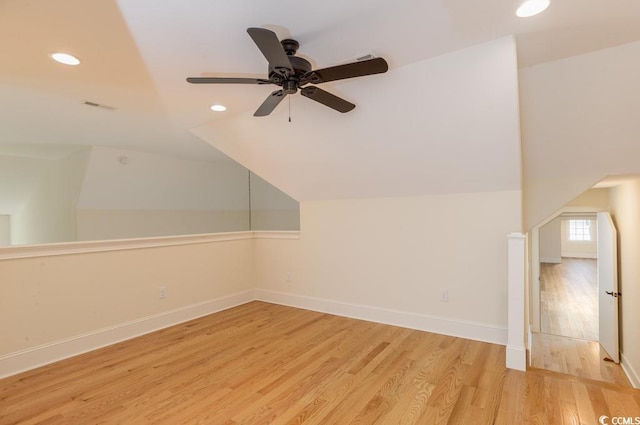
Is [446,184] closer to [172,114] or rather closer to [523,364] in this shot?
[523,364]

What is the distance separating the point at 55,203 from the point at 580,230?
1616 cm

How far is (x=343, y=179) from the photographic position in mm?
3812

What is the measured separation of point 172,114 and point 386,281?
302 cm

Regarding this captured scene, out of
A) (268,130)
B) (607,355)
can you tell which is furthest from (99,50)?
(607,355)

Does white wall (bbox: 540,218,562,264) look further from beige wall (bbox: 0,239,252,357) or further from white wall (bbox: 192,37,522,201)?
beige wall (bbox: 0,239,252,357)

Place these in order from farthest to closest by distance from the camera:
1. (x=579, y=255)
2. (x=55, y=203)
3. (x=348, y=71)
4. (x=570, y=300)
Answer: (x=579, y=255), (x=570, y=300), (x=55, y=203), (x=348, y=71)

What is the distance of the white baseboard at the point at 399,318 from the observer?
321 centimetres

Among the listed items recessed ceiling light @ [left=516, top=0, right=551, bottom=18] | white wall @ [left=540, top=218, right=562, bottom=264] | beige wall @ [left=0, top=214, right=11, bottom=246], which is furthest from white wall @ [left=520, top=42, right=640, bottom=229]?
white wall @ [left=540, top=218, right=562, bottom=264]

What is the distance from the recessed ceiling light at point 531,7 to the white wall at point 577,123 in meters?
0.72

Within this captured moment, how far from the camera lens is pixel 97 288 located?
10.5 feet

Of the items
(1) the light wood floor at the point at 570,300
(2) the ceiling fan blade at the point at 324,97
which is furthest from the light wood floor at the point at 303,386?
(1) the light wood floor at the point at 570,300

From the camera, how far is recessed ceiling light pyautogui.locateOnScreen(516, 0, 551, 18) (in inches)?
66.1

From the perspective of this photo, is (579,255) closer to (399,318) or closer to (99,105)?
(399,318)

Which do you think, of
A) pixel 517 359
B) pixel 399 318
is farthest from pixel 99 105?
pixel 517 359
